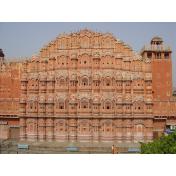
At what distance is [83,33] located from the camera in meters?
33.9

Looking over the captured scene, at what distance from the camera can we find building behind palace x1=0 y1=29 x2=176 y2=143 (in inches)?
1292

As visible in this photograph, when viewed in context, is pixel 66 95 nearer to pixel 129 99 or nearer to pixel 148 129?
pixel 129 99

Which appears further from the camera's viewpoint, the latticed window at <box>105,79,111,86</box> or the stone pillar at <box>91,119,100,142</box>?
the latticed window at <box>105,79,111,86</box>

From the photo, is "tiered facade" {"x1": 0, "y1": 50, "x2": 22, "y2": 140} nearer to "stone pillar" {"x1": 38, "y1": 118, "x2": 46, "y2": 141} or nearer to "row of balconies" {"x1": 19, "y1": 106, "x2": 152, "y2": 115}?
"row of balconies" {"x1": 19, "y1": 106, "x2": 152, "y2": 115}

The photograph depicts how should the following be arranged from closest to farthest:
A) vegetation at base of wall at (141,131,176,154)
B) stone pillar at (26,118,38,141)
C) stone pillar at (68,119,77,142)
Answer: vegetation at base of wall at (141,131,176,154) → stone pillar at (68,119,77,142) → stone pillar at (26,118,38,141)

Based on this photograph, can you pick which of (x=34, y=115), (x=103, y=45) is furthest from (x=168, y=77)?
(x=34, y=115)

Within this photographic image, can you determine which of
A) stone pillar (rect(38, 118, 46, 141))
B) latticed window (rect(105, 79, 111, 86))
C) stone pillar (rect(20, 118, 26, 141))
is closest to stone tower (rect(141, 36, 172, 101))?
latticed window (rect(105, 79, 111, 86))

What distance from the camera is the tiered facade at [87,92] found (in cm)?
3281

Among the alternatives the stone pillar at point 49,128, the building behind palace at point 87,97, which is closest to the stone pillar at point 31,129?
the building behind palace at point 87,97

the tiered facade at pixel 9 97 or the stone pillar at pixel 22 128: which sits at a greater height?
the tiered facade at pixel 9 97

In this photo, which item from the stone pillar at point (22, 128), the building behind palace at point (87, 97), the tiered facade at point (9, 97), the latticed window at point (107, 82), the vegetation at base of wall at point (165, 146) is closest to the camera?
the vegetation at base of wall at point (165, 146)

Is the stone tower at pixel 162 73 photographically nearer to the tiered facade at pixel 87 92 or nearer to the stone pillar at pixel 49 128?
the tiered facade at pixel 87 92

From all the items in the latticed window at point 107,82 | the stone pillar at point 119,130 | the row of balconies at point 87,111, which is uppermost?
the latticed window at point 107,82

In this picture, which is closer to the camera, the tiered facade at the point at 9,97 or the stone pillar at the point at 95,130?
the stone pillar at the point at 95,130
